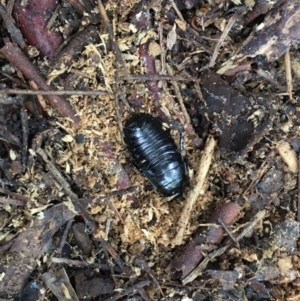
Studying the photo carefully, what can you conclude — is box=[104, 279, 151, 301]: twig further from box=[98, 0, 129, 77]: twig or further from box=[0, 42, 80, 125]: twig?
box=[98, 0, 129, 77]: twig

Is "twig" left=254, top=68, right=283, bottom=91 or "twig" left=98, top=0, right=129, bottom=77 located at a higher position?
"twig" left=98, top=0, right=129, bottom=77

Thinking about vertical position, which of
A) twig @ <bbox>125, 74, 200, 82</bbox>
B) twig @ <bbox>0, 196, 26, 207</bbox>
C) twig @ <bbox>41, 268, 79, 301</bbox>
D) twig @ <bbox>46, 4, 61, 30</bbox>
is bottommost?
twig @ <bbox>41, 268, 79, 301</bbox>

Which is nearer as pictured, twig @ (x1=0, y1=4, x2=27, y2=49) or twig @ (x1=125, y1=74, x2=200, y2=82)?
twig @ (x1=0, y1=4, x2=27, y2=49)

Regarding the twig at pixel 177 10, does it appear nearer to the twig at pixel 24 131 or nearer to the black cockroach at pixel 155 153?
the black cockroach at pixel 155 153

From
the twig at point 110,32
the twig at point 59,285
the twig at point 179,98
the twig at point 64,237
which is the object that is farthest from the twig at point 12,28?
the twig at point 59,285

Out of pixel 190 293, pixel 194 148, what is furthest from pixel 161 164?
pixel 190 293

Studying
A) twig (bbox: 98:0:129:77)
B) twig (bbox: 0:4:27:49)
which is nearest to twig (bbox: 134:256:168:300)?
twig (bbox: 98:0:129:77)
